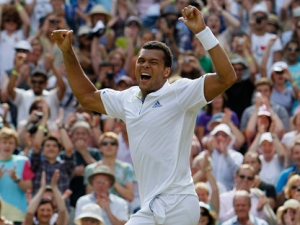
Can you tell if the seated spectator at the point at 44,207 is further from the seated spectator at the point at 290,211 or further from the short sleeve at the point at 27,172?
the seated spectator at the point at 290,211

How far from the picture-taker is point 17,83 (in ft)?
55.4

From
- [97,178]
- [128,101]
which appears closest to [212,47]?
[128,101]

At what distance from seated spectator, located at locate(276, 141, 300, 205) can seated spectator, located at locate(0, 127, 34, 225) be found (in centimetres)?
319

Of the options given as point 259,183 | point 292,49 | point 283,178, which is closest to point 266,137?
point 283,178

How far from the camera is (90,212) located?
1247 centimetres

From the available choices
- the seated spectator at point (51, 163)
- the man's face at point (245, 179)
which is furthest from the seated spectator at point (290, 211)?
the seated spectator at point (51, 163)

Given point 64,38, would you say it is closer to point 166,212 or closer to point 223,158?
point 166,212

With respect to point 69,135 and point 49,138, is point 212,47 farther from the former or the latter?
point 69,135

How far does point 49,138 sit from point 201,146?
2628 mm

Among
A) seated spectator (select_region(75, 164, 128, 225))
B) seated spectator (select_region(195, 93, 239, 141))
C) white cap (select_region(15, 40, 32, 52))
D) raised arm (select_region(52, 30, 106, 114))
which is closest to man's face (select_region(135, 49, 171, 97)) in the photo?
raised arm (select_region(52, 30, 106, 114))

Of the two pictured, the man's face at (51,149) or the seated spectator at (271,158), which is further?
the seated spectator at (271,158)

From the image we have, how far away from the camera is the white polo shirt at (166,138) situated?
827 centimetres

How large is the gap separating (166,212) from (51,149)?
5780mm

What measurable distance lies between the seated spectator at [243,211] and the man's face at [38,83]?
447 cm
